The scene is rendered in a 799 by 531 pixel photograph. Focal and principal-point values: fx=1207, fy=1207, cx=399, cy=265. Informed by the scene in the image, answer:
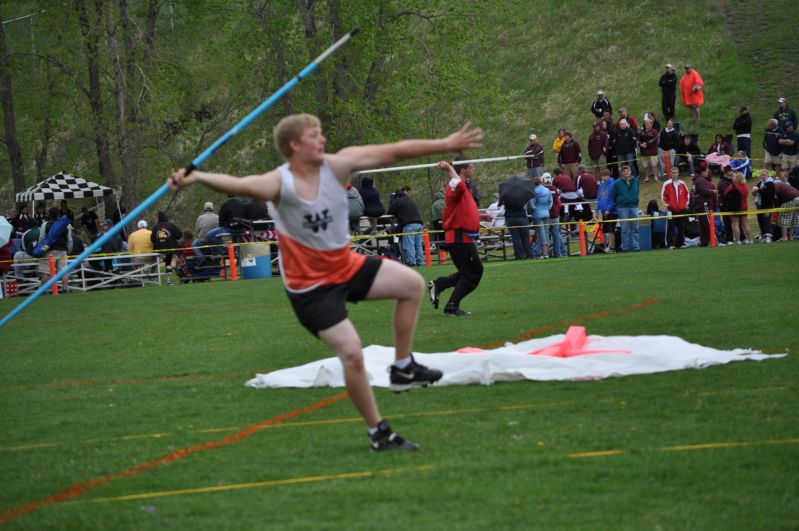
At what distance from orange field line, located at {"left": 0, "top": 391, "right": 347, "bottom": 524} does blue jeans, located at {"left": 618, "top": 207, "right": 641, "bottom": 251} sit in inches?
850

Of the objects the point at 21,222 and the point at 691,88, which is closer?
the point at 21,222

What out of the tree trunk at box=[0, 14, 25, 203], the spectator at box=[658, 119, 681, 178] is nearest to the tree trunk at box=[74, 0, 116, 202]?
the tree trunk at box=[0, 14, 25, 203]

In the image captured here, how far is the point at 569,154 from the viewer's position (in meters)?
37.4

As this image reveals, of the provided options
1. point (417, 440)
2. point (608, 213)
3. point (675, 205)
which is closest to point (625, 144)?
point (608, 213)

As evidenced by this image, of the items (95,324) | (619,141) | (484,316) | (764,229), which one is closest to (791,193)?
(764,229)

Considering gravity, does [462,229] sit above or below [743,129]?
below

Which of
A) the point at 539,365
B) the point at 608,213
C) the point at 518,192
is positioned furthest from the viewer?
the point at 608,213

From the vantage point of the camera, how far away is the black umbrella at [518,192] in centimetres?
2922

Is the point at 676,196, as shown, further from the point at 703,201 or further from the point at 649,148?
the point at 649,148

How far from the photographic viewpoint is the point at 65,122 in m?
49.2

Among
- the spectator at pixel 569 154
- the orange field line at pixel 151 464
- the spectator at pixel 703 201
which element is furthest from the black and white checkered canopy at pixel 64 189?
the orange field line at pixel 151 464

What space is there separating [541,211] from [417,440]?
892 inches

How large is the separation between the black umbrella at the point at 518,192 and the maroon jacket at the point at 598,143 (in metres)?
8.85

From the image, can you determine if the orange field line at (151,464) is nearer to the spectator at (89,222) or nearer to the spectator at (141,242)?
the spectator at (141,242)
